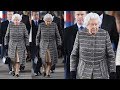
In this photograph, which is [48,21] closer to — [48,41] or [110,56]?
[48,41]

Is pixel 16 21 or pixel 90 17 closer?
pixel 90 17

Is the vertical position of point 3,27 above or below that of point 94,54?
above

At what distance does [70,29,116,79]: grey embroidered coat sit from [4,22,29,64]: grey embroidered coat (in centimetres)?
105

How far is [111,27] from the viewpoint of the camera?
7.83 meters

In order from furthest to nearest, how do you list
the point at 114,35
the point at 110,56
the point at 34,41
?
the point at 34,41
the point at 114,35
the point at 110,56

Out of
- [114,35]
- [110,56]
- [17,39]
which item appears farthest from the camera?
[17,39]

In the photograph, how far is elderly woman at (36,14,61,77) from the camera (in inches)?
314

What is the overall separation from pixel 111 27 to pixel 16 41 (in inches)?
75.3

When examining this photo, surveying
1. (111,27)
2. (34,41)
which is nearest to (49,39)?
(34,41)
